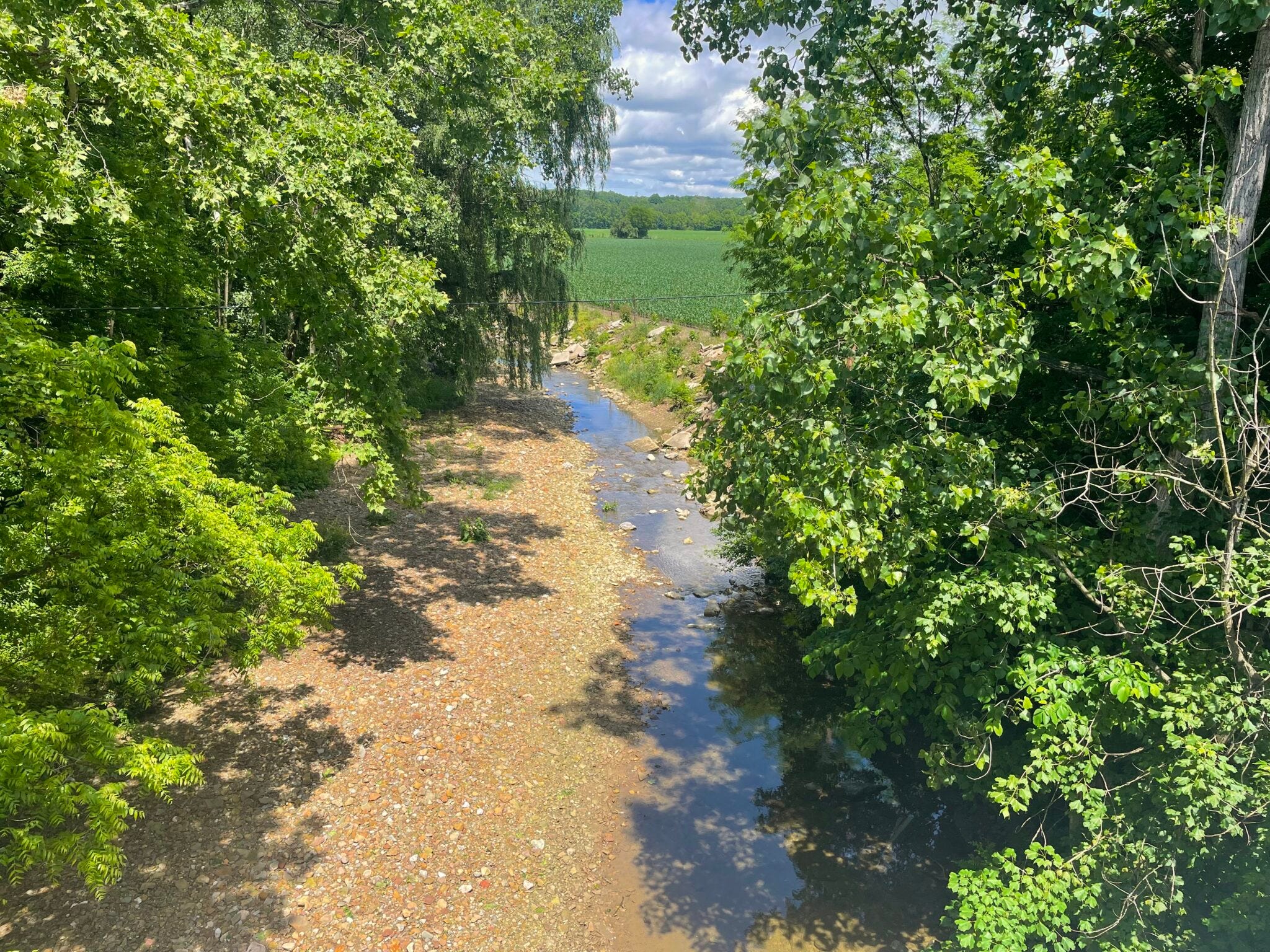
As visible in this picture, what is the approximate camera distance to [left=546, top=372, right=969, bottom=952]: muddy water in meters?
7.52

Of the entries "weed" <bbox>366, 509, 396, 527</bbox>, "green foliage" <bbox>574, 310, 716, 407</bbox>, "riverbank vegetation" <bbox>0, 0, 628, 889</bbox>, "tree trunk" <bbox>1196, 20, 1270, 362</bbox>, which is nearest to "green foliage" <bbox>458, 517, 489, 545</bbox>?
"weed" <bbox>366, 509, 396, 527</bbox>

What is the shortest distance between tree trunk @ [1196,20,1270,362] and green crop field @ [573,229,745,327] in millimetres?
16804

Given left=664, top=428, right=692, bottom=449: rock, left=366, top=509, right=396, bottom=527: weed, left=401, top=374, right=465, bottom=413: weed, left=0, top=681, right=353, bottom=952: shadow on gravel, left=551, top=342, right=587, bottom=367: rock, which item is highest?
left=551, top=342, right=587, bottom=367: rock

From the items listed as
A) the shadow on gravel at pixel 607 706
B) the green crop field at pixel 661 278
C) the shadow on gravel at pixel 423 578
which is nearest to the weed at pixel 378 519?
the shadow on gravel at pixel 423 578

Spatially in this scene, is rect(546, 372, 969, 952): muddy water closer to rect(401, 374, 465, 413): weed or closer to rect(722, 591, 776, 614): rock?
rect(722, 591, 776, 614): rock

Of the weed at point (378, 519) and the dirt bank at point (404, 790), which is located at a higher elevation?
the weed at point (378, 519)

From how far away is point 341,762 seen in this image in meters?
A: 8.84

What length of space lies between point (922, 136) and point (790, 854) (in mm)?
8380

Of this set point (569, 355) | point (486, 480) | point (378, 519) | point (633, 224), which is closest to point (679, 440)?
point (486, 480)

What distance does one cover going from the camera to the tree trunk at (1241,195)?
4.99m

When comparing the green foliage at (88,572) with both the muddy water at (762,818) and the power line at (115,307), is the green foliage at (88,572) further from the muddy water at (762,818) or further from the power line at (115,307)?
the muddy water at (762,818)

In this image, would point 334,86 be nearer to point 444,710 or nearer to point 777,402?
point 777,402

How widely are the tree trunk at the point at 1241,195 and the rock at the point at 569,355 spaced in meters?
32.0

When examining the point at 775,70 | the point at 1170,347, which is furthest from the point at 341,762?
the point at 1170,347
